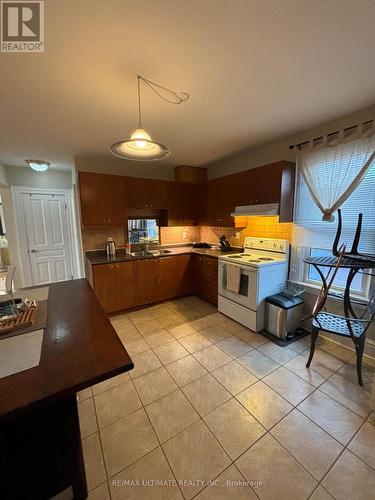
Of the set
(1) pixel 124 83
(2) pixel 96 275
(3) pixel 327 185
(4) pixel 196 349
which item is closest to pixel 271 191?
(3) pixel 327 185

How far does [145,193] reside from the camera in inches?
142

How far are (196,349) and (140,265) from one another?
1542 millimetres

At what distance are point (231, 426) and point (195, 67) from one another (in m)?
2.57

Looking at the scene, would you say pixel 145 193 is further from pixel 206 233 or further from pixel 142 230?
pixel 206 233

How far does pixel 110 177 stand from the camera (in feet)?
10.8

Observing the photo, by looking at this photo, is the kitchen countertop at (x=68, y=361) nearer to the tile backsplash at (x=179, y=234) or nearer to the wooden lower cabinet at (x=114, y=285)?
the wooden lower cabinet at (x=114, y=285)

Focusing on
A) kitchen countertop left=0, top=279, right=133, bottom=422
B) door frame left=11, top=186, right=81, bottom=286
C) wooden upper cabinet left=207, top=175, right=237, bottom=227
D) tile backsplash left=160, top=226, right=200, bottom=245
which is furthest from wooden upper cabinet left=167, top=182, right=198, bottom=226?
kitchen countertop left=0, top=279, right=133, bottom=422

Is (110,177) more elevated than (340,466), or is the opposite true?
(110,177)

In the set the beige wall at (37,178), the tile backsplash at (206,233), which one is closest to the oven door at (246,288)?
the tile backsplash at (206,233)

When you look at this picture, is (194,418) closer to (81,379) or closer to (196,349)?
(196,349)

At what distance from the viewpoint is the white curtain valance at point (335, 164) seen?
A: 2.04 metres

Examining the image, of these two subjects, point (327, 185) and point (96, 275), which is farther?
point (96, 275)

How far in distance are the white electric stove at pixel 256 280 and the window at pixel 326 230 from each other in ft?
0.64

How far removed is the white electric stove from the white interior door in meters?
3.51
